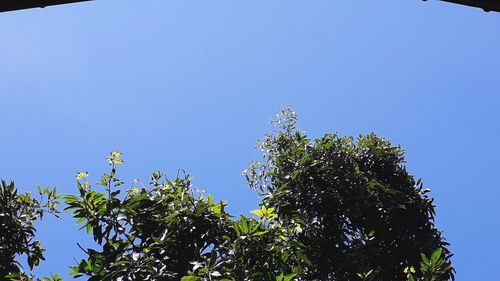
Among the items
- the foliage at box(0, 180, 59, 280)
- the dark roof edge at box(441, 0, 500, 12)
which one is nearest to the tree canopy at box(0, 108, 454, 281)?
the foliage at box(0, 180, 59, 280)

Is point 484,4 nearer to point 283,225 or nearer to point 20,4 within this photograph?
point 20,4

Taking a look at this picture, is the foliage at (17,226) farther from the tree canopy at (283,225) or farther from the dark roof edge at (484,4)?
the dark roof edge at (484,4)

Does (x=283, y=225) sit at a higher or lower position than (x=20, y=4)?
higher

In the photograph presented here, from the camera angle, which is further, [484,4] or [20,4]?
[484,4]

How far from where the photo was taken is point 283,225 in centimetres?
959

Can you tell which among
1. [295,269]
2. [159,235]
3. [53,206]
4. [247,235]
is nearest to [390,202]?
[295,269]

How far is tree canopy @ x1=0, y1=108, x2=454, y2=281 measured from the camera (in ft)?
24.5

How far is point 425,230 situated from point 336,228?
2.52 meters

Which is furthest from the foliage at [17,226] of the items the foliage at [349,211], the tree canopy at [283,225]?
the foliage at [349,211]

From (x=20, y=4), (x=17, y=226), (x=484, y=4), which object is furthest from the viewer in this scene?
(x=17, y=226)

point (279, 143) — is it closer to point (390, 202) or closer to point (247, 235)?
point (390, 202)

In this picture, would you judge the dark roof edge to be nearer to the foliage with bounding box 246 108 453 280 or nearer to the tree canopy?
the tree canopy

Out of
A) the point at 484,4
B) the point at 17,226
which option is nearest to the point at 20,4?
the point at 484,4

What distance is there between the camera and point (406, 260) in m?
10.6
